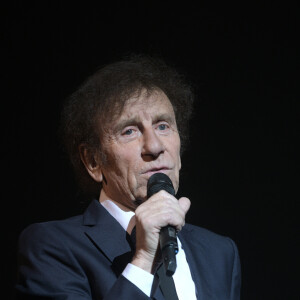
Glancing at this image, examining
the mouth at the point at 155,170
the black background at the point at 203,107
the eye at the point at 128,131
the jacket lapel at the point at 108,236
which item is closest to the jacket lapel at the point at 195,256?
the jacket lapel at the point at 108,236

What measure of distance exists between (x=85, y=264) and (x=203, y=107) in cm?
156

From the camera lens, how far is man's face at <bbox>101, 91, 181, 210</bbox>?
224 centimetres

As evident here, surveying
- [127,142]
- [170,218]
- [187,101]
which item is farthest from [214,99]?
[170,218]

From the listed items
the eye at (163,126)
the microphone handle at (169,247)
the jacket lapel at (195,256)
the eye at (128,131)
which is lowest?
the jacket lapel at (195,256)

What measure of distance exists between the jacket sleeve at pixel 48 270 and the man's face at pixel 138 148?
0.32m

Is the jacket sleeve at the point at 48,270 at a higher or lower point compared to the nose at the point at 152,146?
lower

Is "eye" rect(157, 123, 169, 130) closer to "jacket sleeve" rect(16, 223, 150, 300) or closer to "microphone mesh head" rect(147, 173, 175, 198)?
"microphone mesh head" rect(147, 173, 175, 198)

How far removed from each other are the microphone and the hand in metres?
0.03

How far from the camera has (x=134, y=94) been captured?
2.42m

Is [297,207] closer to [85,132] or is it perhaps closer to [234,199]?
[234,199]

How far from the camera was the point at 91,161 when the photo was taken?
98.7 inches

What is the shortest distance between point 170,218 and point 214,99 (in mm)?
1741

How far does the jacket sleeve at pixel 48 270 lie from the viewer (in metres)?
2.03

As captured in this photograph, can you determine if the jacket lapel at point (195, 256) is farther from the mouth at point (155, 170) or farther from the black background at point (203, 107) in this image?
the black background at point (203, 107)
